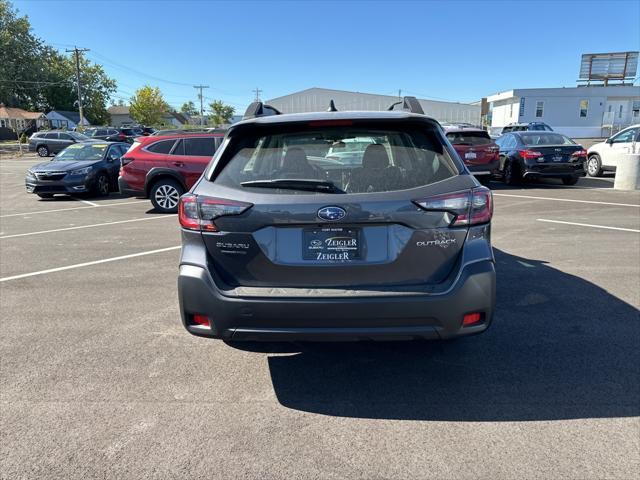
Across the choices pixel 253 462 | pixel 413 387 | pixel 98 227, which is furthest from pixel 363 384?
pixel 98 227

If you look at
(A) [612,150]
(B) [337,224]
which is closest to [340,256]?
(B) [337,224]

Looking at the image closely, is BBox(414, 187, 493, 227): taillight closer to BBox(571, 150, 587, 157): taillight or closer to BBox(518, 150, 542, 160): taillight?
BBox(518, 150, 542, 160): taillight

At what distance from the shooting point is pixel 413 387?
11.0 ft

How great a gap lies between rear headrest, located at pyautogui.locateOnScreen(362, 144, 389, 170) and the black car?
40.5 ft

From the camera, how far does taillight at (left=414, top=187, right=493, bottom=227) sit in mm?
2840

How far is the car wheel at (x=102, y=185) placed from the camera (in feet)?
46.1

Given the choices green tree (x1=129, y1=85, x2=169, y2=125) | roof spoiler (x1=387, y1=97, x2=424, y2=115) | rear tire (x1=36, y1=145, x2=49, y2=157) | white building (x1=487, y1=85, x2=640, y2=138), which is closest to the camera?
roof spoiler (x1=387, y1=97, x2=424, y2=115)

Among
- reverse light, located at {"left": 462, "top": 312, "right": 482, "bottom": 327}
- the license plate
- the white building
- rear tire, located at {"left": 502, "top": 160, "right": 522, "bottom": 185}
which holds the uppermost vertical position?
the white building

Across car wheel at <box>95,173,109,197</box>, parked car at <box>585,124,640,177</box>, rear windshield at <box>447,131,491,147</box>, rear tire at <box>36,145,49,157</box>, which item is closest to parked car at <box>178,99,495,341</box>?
rear windshield at <box>447,131,491,147</box>

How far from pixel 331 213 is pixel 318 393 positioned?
1.27 m

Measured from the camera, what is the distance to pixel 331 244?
112 inches

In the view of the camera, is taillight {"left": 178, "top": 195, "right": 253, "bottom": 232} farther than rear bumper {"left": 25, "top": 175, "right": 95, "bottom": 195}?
No

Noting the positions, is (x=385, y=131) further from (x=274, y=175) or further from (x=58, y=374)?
(x=58, y=374)

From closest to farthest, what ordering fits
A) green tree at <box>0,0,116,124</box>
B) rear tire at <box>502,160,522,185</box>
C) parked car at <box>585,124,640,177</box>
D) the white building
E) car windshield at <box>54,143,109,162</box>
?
car windshield at <box>54,143,109,162</box>
rear tire at <box>502,160,522,185</box>
parked car at <box>585,124,640,177</box>
the white building
green tree at <box>0,0,116,124</box>
